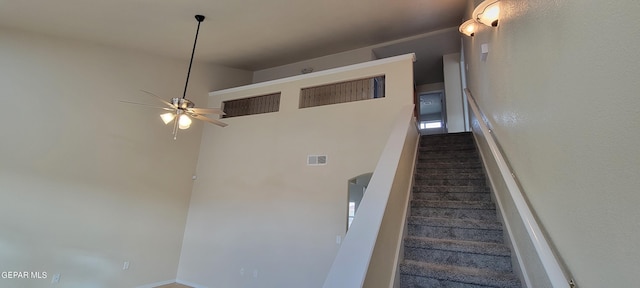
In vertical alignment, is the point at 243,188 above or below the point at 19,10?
below

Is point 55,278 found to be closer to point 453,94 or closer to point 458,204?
point 458,204

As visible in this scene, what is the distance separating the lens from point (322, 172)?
4500 mm

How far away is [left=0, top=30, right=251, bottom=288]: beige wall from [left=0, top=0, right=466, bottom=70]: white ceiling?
0.42 m

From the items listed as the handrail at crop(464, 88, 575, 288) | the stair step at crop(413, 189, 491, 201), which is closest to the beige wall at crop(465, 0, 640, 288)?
the handrail at crop(464, 88, 575, 288)

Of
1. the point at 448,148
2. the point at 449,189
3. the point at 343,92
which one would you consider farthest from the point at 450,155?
the point at 343,92

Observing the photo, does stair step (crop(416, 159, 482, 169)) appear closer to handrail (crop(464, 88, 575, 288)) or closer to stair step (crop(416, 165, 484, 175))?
stair step (crop(416, 165, 484, 175))

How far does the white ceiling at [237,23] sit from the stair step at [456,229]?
322cm

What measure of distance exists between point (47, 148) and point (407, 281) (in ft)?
16.3

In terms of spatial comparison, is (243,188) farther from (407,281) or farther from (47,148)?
(407,281)

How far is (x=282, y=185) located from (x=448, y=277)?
3237mm

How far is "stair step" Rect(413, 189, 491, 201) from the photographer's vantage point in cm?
284

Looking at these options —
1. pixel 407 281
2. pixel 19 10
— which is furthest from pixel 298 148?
pixel 19 10

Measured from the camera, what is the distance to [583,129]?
3.55ft

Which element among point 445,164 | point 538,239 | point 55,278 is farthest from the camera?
point 55,278
